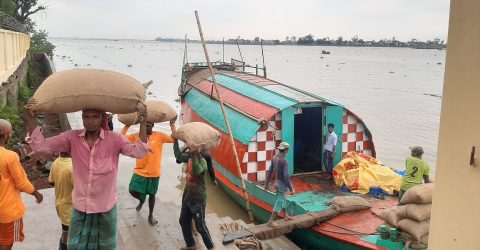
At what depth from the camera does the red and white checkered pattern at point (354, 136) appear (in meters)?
8.56

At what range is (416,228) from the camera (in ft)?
17.1

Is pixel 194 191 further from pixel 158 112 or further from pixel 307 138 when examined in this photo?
pixel 307 138

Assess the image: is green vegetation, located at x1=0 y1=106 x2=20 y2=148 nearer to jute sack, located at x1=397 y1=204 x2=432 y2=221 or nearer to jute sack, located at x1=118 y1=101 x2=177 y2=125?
jute sack, located at x1=118 y1=101 x2=177 y2=125

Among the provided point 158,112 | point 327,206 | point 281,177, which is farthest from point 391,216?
point 158,112

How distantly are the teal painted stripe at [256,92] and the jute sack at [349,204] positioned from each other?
2.17 m

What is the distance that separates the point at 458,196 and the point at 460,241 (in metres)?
0.24

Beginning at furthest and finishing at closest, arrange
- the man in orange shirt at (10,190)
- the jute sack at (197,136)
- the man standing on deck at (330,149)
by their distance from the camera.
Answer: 1. the man standing on deck at (330,149)
2. the jute sack at (197,136)
3. the man in orange shirt at (10,190)

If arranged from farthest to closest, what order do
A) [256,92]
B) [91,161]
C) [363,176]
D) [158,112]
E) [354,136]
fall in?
[256,92], [354,136], [363,176], [158,112], [91,161]

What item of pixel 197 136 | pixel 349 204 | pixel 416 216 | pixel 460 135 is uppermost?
pixel 460 135

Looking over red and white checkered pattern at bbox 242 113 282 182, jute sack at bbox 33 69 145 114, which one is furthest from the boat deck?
jute sack at bbox 33 69 145 114

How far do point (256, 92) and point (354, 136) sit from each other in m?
2.50

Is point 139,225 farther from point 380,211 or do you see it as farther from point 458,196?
point 458,196

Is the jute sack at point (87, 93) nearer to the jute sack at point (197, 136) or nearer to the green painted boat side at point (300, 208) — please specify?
the jute sack at point (197, 136)

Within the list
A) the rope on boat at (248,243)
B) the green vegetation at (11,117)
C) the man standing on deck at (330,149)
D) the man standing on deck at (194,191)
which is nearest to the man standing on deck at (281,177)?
the rope on boat at (248,243)
